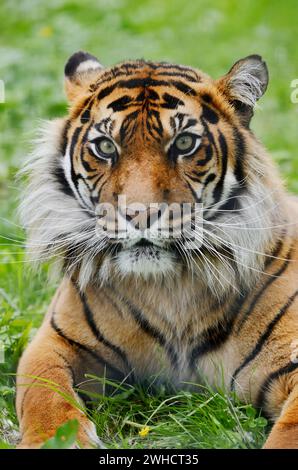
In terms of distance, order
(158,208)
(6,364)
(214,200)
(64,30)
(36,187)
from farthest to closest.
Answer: (64,30) < (6,364) < (36,187) < (214,200) < (158,208)

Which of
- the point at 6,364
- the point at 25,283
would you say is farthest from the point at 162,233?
the point at 25,283

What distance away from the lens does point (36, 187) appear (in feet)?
12.4

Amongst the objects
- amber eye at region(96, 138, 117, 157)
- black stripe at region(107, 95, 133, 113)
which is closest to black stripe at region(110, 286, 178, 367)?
amber eye at region(96, 138, 117, 157)

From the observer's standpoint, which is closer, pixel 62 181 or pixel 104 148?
pixel 104 148

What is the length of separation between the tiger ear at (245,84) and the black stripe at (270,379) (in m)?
0.95

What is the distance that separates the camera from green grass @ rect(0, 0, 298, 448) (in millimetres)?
3512

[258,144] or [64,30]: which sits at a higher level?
[64,30]

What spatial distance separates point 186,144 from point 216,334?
0.74 meters

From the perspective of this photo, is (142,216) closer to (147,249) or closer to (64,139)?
(147,249)

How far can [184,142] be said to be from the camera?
348cm

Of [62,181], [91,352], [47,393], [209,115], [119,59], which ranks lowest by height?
[47,393]

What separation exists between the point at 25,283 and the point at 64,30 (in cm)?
568

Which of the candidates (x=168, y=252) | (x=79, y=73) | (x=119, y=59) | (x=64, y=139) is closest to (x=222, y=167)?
(x=168, y=252)

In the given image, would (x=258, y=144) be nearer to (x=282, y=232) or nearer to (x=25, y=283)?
(x=282, y=232)
